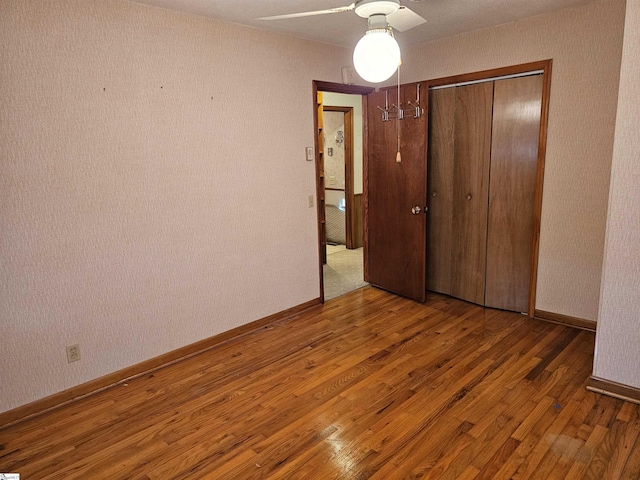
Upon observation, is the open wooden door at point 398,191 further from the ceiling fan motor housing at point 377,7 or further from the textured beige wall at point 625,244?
the ceiling fan motor housing at point 377,7

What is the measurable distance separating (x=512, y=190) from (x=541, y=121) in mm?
594

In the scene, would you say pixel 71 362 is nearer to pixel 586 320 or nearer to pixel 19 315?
pixel 19 315

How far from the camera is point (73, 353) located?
266 cm

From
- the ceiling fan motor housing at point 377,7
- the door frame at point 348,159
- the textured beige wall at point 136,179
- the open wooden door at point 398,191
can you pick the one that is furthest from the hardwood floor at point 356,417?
the door frame at point 348,159

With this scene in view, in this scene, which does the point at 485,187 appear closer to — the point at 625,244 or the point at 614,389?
the point at 625,244

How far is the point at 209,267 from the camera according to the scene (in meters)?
3.28

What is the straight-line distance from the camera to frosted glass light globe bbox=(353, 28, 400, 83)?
188 centimetres

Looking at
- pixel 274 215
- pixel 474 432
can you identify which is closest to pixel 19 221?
pixel 274 215

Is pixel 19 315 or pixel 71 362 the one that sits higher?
pixel 19 315

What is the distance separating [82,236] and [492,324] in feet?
10.4

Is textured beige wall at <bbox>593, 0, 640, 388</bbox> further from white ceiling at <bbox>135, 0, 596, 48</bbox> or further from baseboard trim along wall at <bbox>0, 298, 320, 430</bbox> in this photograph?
baseboard trim along wall at <bbox>0, 298, 320, 430</bbox>

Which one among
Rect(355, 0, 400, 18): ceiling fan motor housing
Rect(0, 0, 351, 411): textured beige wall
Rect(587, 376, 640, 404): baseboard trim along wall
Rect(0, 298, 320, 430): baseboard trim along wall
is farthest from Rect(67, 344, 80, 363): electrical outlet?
Rect(587, 376, 640, 404): baseboard trim along wall

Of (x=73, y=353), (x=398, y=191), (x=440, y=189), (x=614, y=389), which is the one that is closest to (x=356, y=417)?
(x=614, y=389)

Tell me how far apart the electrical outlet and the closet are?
10.5ft
